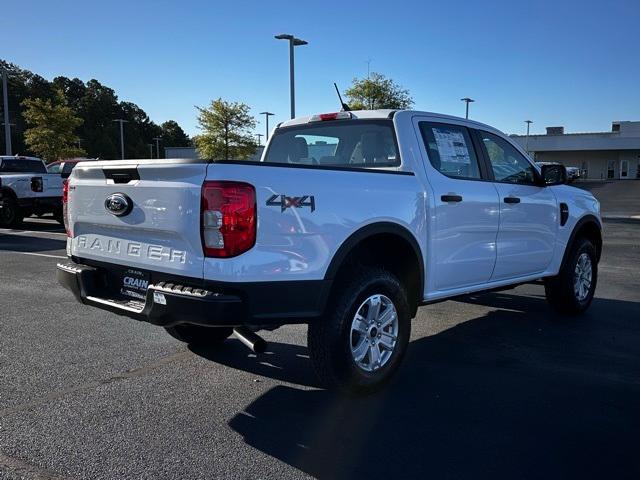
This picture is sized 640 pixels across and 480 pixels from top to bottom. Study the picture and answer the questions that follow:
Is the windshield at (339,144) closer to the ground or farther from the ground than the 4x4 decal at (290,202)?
farther from the ground

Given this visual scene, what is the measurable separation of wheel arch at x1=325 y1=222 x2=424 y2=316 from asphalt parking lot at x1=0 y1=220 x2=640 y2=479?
2.45 ft

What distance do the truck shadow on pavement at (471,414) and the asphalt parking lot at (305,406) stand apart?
1cm

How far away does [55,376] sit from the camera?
169 inches

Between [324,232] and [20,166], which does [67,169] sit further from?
[324,232]

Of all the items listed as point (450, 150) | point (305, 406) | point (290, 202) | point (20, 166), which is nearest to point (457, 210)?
point (450, 150)

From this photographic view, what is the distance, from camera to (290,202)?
335 centimetres

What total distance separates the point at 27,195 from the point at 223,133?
33390 mm

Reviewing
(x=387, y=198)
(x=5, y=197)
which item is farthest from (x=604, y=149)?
(x=387, y=198)

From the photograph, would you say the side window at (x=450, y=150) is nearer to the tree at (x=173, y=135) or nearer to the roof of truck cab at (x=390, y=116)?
the roof of truck cab at (x=390, y=116)

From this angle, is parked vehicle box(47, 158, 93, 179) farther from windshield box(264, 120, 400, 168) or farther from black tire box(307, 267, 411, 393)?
black tire box(307, 267, 411, 393)

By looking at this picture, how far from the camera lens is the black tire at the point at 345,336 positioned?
3672 mm

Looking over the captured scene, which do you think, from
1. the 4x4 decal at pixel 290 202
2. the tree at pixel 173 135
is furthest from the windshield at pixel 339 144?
the tree at pixel 173 135

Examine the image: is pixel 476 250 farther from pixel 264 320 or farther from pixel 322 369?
Result: pixel 264 320

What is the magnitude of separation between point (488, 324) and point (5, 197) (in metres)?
13.0
